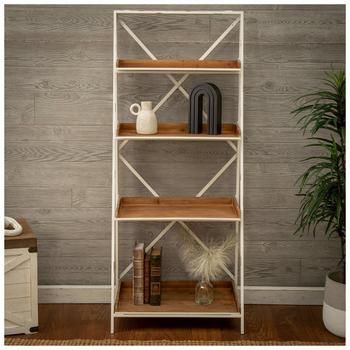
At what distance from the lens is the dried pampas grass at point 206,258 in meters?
3.96

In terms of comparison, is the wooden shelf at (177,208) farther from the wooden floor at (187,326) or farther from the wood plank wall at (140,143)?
the wooden floor at (187,326)

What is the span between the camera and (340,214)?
369 cm

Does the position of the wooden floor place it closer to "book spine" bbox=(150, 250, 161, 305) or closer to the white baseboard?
the white baseboard

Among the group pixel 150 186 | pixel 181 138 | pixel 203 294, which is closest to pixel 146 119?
pixel 181 138

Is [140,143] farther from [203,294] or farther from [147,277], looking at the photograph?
[203,294]

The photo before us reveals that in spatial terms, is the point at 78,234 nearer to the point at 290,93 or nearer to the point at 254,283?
the point at 254,283

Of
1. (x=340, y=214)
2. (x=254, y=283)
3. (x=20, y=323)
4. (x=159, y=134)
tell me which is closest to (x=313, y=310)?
(x=254, y=283)

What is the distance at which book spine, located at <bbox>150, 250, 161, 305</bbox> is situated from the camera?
3959 mm

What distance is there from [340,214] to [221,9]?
1349 millimetres

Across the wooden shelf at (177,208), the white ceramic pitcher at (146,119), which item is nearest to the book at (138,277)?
the wooden shelf at (177,208)

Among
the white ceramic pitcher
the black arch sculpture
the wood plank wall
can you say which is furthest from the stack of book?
the black arch sculpture

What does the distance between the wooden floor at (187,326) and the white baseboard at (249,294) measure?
0.17 feet

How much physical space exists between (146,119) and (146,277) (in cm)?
87

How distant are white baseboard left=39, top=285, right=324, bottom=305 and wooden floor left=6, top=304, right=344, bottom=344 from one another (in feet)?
0.17
